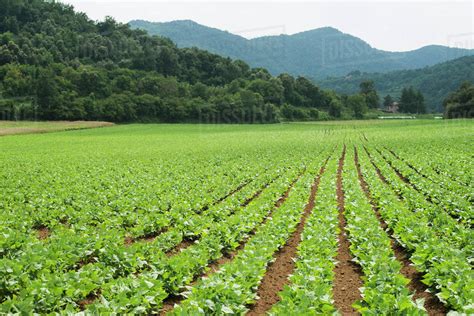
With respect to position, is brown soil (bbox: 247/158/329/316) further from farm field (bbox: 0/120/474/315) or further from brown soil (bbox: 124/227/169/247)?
brown soil (bbox: 124/227/169/247)

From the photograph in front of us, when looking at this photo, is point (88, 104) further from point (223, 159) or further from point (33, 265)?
point (33, 265)

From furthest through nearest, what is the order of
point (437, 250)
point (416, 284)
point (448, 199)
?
point (448, 199)
point (416, 284)
point (437, 250)

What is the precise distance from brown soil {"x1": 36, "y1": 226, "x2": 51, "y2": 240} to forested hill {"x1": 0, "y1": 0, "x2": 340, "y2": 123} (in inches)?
3581

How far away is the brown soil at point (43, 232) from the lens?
13055 millimetres

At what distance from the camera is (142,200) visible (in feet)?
55.9

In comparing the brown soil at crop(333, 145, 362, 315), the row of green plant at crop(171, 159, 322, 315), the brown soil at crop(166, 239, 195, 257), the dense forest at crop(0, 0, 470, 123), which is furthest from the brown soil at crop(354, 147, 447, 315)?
the dense forest at crop(0, 0, 470, 123)

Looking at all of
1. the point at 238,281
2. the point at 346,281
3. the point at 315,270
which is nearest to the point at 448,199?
the point at 346,281

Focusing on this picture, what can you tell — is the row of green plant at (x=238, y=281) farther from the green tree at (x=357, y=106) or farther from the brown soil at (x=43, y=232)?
the green tree at (x=357, y=106)

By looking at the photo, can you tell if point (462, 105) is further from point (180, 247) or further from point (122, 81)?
point (180, 247)

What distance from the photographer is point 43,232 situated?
13.6 meters

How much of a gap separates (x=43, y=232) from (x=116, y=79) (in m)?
124

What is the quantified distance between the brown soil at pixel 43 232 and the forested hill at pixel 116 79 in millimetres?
90962

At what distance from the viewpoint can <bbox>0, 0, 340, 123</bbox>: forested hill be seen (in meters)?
105

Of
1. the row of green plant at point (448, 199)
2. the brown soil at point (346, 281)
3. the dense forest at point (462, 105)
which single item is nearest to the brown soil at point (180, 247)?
the brown soil at point (346, 281)
